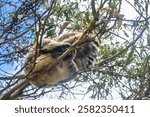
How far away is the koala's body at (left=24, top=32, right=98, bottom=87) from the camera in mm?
3934

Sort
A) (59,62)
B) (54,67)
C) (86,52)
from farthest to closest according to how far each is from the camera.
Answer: (86,52) < (54,67) < (59,62)

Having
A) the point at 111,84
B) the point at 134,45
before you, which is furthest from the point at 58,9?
the point at 134,45

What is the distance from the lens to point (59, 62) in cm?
395

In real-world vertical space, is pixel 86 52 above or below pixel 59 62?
above

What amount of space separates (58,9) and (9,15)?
26.9 inches

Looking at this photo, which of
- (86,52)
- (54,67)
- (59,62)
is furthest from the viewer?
(86,52)

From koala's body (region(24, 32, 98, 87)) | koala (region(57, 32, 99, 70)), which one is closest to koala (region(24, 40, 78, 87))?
koala's body (region(24, 32, 98, 87))

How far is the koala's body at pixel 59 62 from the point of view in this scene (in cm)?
393

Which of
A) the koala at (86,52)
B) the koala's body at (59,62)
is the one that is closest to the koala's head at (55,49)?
the koala's body at (59,62)

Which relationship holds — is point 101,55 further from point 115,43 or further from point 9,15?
point 9,15

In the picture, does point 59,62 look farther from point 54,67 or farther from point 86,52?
point 86,52

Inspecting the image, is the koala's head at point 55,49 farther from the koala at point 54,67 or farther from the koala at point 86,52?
the koala at point 86,52

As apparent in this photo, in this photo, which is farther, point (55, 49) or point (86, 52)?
point (86, 52)

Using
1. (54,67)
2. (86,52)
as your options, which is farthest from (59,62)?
(86,52)
